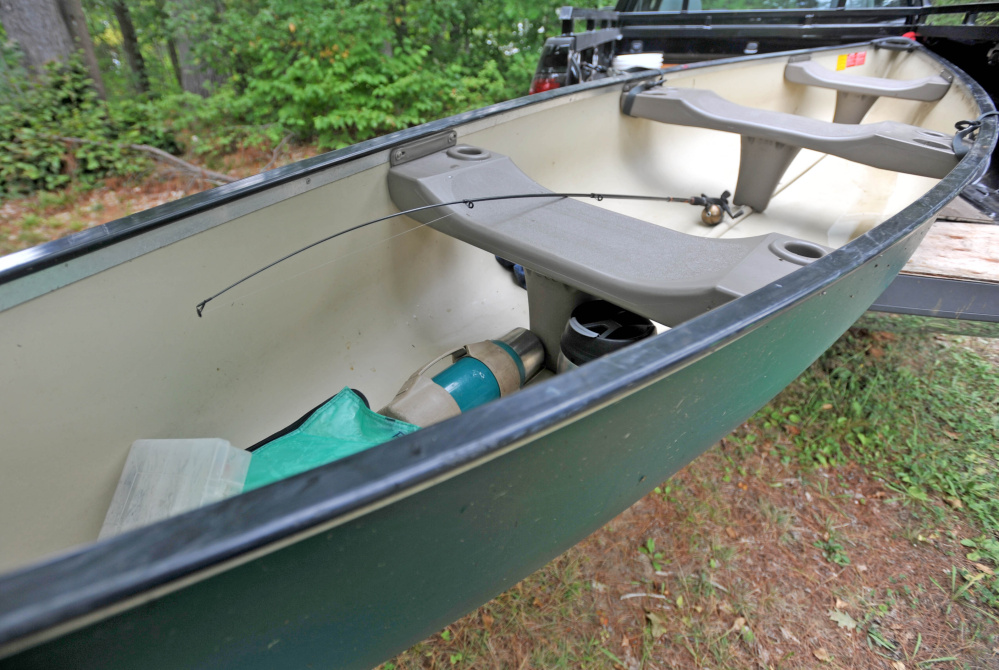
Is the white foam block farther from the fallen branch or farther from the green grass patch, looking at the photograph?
the fallen branch

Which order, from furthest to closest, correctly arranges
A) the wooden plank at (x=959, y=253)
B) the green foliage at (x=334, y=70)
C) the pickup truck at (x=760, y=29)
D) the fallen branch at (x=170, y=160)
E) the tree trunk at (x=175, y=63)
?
the tree trunk at (x=175, y=63), the green foliage at (x=334, y=70), the fallen branch at (x=170, y=160), the pickup truck at (x=760, y=29), the wooden plank at (x=959, y=253)

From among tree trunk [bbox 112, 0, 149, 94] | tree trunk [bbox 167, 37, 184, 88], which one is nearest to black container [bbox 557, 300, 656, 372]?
tree trunk [bbox 112, 0, 149, 94]

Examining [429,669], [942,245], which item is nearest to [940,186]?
[942,245]

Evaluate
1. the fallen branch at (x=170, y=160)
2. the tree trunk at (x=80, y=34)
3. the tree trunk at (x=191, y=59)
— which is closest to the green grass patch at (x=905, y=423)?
the fallen branch at (x=170, y=160)

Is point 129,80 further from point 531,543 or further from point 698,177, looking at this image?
point 531,543

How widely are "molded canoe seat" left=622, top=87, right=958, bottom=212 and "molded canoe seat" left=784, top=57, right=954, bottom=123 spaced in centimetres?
98

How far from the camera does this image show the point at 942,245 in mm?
1885

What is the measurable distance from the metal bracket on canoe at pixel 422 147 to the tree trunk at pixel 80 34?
517 cm

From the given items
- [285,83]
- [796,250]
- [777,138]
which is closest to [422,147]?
[796,250]

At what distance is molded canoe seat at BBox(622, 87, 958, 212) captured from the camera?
1.97 metres

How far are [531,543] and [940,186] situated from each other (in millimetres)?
1430

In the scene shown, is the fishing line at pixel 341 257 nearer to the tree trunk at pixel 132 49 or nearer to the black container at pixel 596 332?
the black container at pixel 596 332

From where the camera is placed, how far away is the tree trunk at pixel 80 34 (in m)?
5.42

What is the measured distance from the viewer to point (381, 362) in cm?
185
